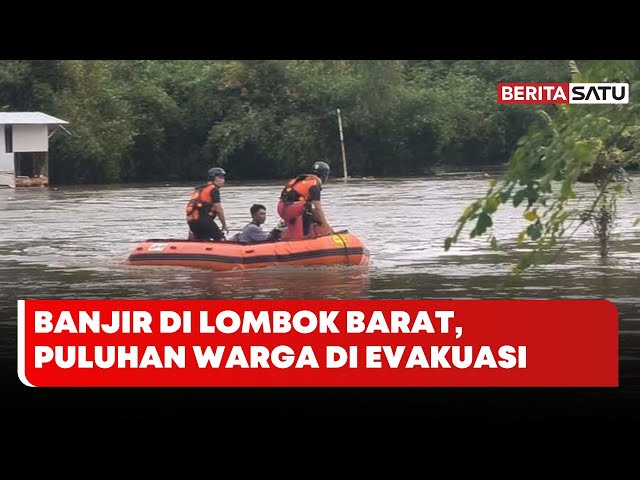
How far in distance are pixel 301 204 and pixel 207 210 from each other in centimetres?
97

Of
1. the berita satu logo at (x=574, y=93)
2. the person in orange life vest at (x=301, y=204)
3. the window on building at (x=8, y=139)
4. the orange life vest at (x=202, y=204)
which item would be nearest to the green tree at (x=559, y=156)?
the berita satu logo at (x=574, y=93)

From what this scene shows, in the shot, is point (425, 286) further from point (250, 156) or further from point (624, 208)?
point (250, 156)

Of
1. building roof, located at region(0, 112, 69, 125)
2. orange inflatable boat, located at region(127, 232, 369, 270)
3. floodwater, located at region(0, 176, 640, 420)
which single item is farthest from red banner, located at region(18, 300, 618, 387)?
building roof, located at region(0, 112, 69, 125)

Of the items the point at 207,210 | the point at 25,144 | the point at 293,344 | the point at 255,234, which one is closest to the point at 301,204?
the point at 255,234

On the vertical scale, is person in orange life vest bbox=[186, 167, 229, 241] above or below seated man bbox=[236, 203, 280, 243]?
above

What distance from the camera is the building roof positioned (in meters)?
32.3

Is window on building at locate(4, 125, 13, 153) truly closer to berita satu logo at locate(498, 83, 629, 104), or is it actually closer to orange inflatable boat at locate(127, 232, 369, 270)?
orange inflatable boat at locate(127, 232, 369, 270)

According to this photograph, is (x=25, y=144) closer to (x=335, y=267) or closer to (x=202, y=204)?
(x=202, y=204)

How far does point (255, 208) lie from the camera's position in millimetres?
14547

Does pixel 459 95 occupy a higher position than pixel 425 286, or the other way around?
pixel 459 95

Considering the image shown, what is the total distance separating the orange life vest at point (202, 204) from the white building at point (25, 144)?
57.4 feet

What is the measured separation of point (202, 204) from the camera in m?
15.4
